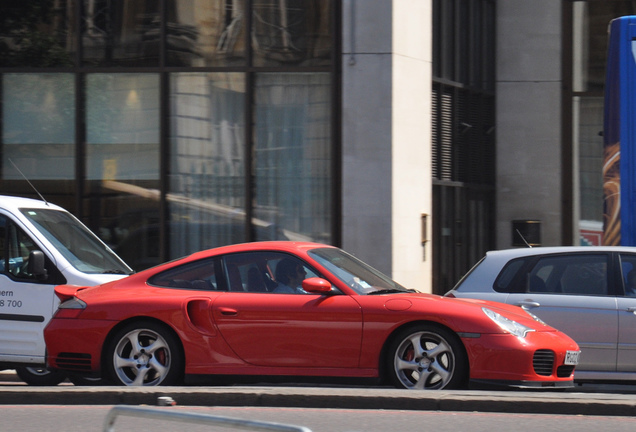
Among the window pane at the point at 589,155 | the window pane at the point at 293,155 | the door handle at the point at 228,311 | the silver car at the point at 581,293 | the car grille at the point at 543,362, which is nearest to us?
the car grille at the point at 543,362

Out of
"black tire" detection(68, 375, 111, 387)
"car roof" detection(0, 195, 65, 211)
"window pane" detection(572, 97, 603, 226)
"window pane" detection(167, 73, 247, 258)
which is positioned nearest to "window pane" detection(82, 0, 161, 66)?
"window pane" detection(167, 73, 247, 258)

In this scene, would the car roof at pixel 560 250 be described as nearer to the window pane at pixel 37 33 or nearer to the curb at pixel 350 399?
the curb at pixel 350 399

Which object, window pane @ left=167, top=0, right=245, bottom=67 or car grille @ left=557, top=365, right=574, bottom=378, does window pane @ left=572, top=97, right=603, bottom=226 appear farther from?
car grille @ left=557, top=365, right=574, bottom=378

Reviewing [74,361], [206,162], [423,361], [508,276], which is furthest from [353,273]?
[206,162]

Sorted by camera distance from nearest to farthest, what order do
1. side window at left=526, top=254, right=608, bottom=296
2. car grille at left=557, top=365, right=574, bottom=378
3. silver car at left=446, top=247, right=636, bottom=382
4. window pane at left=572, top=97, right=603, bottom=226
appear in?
car grille at left=557, top=365, right=574, bottom=378 → silver car at left=446, top=247, right=636, bottom=382 → side window at left=526, top=254, right=608, bottom=296 → window pane at left=572, top=97, right=603, bottom=226

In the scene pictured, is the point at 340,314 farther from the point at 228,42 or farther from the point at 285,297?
the point at 228,42

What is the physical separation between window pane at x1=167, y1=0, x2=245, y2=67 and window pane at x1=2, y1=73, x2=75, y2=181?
5.84 ft

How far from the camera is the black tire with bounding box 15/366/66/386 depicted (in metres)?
9.52

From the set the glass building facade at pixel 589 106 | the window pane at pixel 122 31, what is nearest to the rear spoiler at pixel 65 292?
the window pane at pixel 122 31

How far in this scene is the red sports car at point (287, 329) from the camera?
755cm

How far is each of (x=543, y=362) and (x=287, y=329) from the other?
2026 millimetres

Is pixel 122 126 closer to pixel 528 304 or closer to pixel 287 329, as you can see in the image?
pixel 287 329

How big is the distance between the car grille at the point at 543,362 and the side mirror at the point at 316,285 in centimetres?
A: 171

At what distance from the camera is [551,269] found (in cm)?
885
